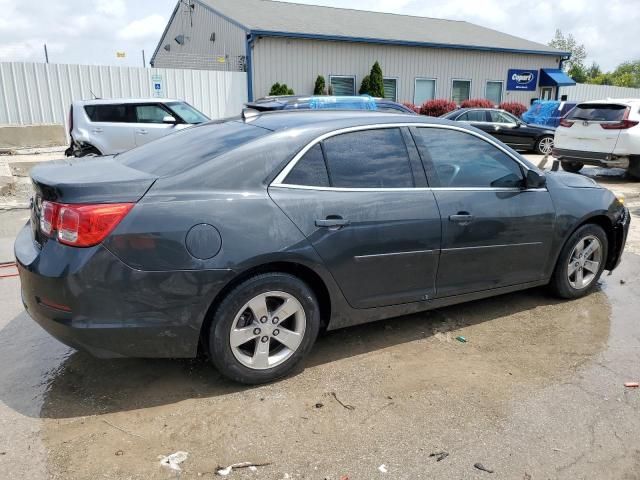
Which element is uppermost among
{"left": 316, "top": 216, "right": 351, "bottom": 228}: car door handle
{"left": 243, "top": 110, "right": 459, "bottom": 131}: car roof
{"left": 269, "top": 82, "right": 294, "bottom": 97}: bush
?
{"left": 269, "top": 82, "right": 294, "bottom": 97}: bush

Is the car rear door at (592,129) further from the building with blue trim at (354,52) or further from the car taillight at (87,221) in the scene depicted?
the building with blue trim at (354,52)

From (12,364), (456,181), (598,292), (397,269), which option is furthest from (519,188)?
(12,364)

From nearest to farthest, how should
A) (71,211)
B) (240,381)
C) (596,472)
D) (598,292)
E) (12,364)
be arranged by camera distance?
(596,472)
(71,211)
(240,381)
(12,364)
(598,292)

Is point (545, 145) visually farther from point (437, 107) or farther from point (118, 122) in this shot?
point (118, 122)

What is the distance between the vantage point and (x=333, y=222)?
3258 mm

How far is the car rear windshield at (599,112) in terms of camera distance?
1133cm

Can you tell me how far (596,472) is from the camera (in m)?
2.60

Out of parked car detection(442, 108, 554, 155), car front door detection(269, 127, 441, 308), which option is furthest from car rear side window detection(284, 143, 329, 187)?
parked car detection(442, 108, 554, 155)

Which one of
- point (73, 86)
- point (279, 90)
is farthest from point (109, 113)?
point (279, 90)

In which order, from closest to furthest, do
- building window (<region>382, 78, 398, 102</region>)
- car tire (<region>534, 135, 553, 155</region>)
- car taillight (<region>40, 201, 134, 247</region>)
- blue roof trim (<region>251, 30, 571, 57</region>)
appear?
car taillight (<region>40, 201, 134, 247</region>) → car tire (<region>534, 135, 553, 155</region>) → blue roof trim (<region>251, 30, 571, 57</region>) → building window (<region>382, 78, 398, 102</region>)

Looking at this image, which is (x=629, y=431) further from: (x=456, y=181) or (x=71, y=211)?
(x=71, y=211)

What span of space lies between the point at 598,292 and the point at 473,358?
205 centimetres

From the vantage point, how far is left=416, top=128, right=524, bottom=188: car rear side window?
12.5ft

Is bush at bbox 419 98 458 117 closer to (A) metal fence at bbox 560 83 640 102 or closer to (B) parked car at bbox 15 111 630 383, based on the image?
(A) metal fence at bbox 560 83 640 102
